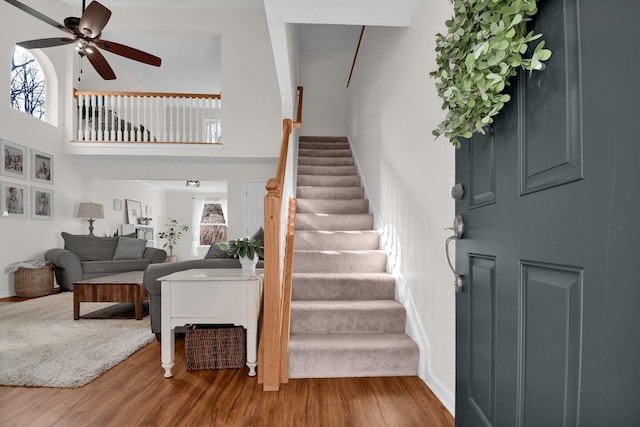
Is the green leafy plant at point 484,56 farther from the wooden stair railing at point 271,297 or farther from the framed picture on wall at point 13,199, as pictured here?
the framed picture on wall at point 13,199

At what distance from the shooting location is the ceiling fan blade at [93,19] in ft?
11.4

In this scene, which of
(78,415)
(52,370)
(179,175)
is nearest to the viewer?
(78,415)

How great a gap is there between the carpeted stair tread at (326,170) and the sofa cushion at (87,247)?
11.9 feet

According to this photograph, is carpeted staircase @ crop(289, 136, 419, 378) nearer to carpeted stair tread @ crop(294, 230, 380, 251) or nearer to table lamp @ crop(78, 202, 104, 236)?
carpeted stair tread @ crop(294, 230, 380, 251)

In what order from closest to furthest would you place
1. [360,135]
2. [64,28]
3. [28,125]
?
1. [64,28]
2. [360,135]
3. [28,125]

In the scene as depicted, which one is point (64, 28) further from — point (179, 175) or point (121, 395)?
point (179, 175)

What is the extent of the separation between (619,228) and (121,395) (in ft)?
7.95

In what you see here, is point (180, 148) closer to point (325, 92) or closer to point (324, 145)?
point (324, 145)

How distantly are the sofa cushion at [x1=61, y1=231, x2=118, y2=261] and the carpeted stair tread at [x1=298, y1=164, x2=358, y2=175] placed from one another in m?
3.63

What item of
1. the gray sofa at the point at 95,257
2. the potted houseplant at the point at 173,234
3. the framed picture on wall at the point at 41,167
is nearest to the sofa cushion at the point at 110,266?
the gray sofa at the point at 95,257

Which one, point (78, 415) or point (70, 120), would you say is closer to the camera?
point (78, 415)

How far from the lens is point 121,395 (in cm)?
211

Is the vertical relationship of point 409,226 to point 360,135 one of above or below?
below

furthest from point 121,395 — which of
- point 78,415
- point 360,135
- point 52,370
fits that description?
point 360,135
